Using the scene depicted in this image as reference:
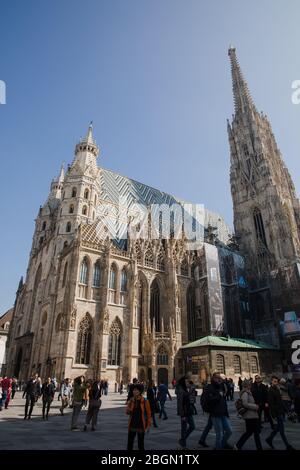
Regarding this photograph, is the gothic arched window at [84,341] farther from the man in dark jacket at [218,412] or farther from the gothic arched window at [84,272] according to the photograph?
the man in dark jacket at [218,412]

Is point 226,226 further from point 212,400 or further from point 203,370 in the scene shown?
point 212,400

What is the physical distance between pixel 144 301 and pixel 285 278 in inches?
744

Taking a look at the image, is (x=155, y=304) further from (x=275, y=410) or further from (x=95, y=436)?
(x=275, y=410)

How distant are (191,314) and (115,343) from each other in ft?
40.1

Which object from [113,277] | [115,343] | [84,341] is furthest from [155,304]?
[84,341]

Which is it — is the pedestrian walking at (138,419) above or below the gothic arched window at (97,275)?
below

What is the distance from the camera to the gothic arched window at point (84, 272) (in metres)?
32.0

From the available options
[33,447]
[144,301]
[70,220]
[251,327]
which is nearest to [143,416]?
[33,447]

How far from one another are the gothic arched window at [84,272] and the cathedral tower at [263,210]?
78.4 feet

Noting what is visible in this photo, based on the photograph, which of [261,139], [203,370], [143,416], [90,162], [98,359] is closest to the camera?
[143,416]

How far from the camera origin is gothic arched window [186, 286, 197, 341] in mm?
38938

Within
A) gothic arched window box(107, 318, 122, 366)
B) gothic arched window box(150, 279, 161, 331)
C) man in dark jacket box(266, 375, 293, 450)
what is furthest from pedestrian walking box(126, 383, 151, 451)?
gothic arched window box(150, 279, 161, 331)

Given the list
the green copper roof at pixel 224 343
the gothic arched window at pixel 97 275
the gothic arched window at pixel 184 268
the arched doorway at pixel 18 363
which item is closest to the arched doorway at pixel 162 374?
the green copper roof at pixel 224 343

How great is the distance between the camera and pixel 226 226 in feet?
207
